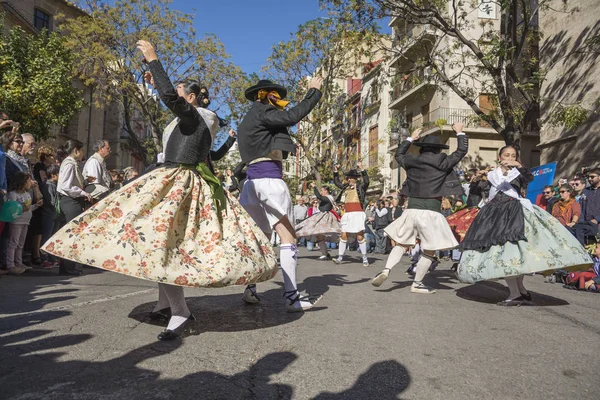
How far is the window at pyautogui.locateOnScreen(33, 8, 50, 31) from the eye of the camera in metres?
31.0

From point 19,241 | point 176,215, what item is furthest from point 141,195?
point 19,241

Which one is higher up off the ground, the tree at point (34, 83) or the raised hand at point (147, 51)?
the tree at point (34, 83)

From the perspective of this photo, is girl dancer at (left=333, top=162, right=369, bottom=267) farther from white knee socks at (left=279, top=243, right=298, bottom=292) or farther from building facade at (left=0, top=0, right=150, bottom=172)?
building facade at (left=0, top=0, right=150, bottom=172)

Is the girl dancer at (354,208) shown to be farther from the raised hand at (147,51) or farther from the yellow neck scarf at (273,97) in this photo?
the raised hand at (147,51)

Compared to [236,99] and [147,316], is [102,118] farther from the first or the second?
[147,316]

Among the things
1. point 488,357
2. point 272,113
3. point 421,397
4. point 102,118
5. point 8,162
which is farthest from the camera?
point 102,118

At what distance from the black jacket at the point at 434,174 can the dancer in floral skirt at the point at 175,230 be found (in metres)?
3.12

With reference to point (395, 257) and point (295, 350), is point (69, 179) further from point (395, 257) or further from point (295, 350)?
point (295, 350)

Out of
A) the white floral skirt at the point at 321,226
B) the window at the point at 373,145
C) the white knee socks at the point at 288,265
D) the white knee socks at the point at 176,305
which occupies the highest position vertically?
the window at the point at 373,145

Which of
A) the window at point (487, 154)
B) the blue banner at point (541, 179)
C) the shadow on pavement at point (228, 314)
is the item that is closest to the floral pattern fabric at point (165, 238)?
the shadow on pavement at point (228, 314)

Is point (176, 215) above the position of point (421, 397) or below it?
above

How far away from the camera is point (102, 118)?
39.9 m

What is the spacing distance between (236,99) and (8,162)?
18.8 m

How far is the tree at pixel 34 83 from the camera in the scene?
18438 mm
